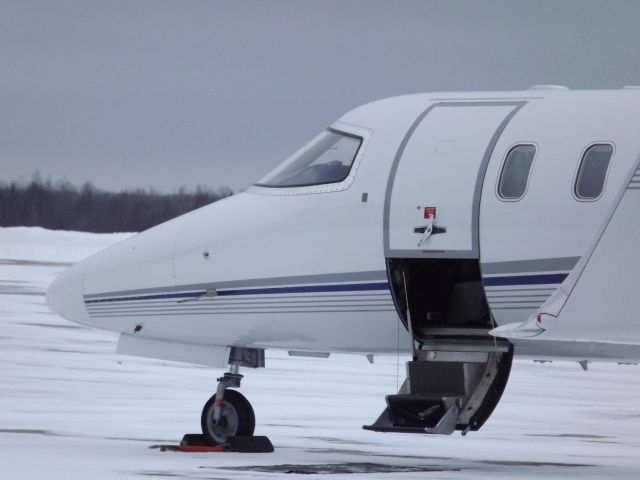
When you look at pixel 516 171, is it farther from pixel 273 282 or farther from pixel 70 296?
pixel 70 296

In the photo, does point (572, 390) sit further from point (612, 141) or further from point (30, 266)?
point (30, 266)

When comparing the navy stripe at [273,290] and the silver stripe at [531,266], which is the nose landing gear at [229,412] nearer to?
the navy stripe at [273,290]

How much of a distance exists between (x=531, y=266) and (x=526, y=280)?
0.14 m

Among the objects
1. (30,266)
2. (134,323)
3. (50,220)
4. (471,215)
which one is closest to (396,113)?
(471,215)

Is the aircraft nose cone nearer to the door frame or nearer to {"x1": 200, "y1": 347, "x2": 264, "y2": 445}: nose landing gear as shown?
{"x1": 200, "y1": 347, "x2": 264, "y2": 445}: nose landing gear

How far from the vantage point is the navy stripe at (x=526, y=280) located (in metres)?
13.7

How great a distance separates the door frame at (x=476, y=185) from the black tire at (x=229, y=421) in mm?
2593

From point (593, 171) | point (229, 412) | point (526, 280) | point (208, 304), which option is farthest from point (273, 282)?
point (593, 171)

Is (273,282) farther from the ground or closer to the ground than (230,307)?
farther from the ground

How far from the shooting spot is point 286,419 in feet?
64.7

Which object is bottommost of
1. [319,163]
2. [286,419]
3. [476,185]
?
[286,419]

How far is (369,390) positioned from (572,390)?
4.35 metres

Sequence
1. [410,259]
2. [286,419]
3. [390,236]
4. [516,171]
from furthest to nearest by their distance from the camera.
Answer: [286,419] → [410,259] → [390,236] → [516,171]

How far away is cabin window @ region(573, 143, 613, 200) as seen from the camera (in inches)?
539
